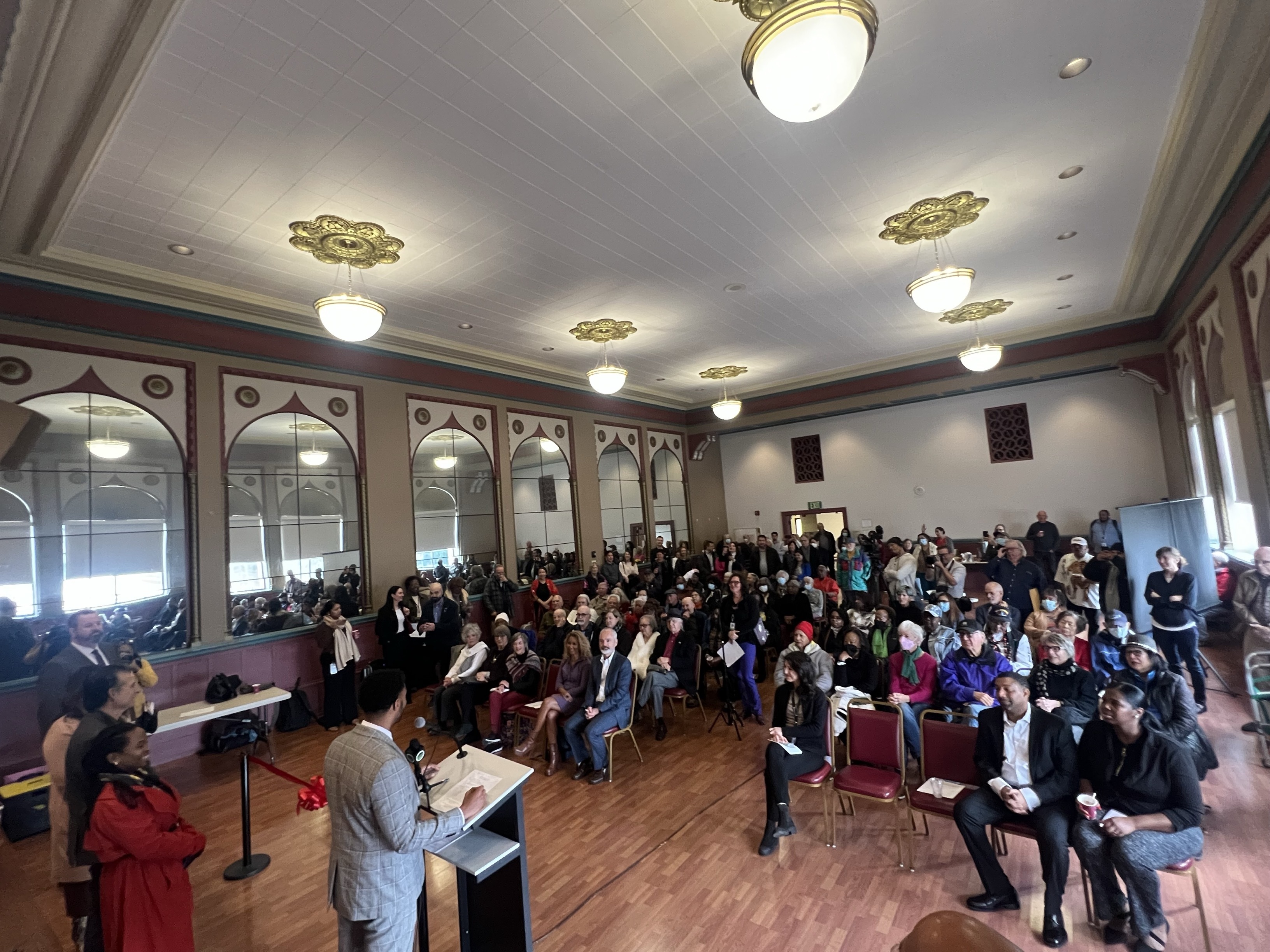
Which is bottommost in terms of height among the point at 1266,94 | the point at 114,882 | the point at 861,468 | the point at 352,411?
the point at 114,882

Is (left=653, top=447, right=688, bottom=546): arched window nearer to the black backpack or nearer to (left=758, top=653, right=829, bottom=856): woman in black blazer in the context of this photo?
the black backpack

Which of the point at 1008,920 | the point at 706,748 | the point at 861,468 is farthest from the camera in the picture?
the point at 861,468

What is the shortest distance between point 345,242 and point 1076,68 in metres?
5.59

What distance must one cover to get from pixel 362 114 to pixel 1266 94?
5988 mm

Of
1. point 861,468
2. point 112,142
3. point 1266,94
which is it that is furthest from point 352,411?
point 861,468

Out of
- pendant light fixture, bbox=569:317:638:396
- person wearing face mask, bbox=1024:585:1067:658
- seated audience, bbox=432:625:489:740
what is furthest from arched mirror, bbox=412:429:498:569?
person wearing face mask, bbox=1024:585:1067:658

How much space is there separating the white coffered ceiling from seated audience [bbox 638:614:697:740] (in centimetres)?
400

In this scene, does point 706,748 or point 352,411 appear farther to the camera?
point 352,411

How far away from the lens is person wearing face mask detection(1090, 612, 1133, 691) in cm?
446

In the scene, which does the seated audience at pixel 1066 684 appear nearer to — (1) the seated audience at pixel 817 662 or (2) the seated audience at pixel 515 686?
(1) the seated audience at pixel 817 662

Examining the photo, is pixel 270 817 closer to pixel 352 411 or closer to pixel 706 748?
pixel 706 748

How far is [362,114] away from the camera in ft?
11.8

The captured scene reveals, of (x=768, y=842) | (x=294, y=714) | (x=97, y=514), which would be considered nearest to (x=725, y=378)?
(x=294, y=714)

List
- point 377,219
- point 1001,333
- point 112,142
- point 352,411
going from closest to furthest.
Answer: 1. point 112,142
2. point 377,219
3. point 352,411
4. point 1001,333
